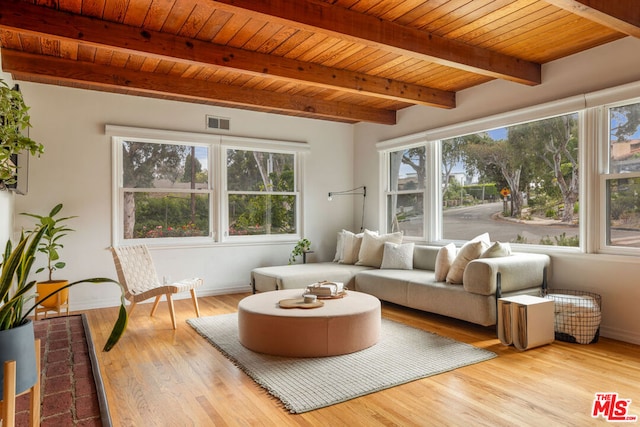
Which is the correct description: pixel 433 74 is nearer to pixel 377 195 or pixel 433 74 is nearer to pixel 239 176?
pixel 377 195

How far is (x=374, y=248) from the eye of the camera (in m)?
5.23

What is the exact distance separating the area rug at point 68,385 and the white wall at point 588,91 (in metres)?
3.75

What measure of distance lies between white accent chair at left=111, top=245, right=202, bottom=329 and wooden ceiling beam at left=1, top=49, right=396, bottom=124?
1640mm

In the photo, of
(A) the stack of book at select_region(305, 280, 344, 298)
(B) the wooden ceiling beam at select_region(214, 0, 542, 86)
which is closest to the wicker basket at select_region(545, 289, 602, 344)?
(A) the stack of book at select_region(305, 280, 344, 298)

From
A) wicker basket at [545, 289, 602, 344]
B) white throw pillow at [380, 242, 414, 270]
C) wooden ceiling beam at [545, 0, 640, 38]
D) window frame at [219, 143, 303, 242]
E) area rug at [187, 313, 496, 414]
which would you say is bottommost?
area rug at [187, 313, 496, 414]

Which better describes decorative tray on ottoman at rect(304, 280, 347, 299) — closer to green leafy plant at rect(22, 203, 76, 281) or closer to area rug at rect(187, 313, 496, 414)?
area rug at rect(187, 313, 496, 414)

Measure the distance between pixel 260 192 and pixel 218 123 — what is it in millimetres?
1060

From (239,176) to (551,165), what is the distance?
12.0ft

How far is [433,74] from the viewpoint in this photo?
4.29m

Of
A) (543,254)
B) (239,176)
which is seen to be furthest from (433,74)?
(239,176)

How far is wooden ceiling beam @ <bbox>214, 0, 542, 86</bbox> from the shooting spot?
103 inches

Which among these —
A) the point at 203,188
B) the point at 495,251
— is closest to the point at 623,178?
the point at 495,251

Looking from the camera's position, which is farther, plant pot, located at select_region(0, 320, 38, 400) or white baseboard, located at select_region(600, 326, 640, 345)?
white baseboard, located at select_region(600, 326, 640, 345)

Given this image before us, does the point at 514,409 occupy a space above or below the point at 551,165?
below
